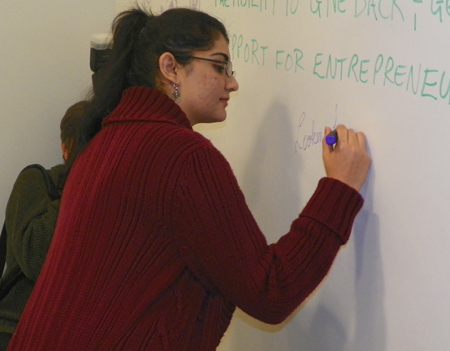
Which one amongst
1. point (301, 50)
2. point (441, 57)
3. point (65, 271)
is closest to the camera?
point (441, 57)

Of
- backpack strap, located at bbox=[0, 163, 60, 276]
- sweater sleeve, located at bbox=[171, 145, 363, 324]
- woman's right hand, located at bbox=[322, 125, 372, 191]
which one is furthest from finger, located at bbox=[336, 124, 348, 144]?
backpack strap, located at bbox=[0, 163, 60, 276]

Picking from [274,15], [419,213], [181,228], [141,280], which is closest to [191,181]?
[181,228]

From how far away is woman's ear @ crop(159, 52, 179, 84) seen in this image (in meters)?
1.07

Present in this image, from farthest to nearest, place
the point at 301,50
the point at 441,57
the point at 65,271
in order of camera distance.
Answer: the point at 301,50 → the point at 65,271 → the point at 441,57

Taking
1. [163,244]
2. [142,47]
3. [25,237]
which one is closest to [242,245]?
[163,244]

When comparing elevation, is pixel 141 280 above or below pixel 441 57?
below

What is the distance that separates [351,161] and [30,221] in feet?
2.70

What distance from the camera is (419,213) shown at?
964 millimetres

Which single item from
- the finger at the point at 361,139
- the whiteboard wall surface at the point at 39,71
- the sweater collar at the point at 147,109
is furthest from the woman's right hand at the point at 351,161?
the whiteboard wall surface at the point at 39,71

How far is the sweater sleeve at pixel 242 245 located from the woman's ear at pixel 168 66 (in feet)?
0.61

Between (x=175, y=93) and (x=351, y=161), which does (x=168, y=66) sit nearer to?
(x=175, y=93)

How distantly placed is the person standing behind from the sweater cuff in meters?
0.65

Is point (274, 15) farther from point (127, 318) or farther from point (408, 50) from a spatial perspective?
point (127, 318)

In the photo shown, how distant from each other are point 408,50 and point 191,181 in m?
0.37
